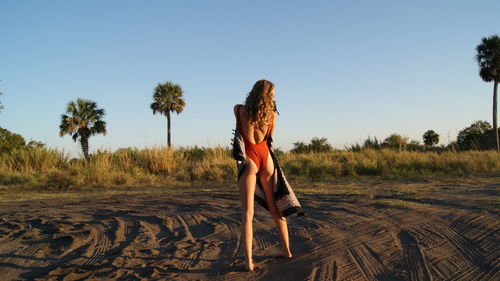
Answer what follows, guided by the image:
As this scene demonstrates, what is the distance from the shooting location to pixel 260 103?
150 inches

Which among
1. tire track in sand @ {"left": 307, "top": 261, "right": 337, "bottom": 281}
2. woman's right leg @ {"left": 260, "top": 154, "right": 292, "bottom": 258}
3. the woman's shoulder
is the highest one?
the woman's shoulder

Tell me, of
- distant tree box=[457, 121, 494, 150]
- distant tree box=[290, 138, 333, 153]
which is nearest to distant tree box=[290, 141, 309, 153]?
distant tree box=[290, 138, 333, 153]

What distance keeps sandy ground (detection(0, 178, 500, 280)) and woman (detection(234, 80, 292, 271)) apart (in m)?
0.54

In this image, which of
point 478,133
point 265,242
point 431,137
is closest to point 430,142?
point 431,137

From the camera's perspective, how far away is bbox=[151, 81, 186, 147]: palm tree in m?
39.4

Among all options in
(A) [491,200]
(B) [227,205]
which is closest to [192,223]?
Answer: (B) [227,205]

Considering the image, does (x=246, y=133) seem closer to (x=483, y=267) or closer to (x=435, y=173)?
(x=483, y=267)

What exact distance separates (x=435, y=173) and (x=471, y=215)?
28.6ft

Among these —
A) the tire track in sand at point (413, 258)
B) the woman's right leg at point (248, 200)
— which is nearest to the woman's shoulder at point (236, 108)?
the woman's right leg at point (248, 200)

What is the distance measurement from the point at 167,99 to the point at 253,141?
121 feet

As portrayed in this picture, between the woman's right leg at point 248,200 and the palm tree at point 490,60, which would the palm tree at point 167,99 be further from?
the woman's right leg at point 248,200

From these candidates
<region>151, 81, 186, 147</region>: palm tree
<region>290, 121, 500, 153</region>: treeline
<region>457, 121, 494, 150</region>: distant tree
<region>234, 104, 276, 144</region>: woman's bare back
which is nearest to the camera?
<region>234, 104, 276, 144</region>: woman's bare back

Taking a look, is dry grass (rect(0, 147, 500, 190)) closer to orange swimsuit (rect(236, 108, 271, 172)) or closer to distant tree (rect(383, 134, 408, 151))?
distant tree (rect(383, 134, 408, 151))

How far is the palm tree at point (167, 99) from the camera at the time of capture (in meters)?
39.4
